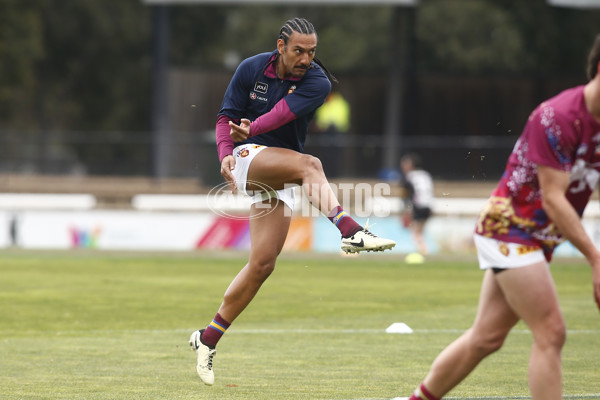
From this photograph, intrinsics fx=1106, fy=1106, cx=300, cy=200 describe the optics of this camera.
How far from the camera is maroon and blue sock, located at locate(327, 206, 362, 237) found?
7.14m

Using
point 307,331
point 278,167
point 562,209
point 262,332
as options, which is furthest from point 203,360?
point 307,331

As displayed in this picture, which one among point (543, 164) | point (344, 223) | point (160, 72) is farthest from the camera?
point (160, 72)

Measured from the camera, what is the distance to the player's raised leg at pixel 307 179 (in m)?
7.16

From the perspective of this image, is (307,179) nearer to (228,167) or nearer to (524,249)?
(228,167)

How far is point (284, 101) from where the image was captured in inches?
292

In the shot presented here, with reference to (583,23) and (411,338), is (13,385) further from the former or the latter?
(583,23)

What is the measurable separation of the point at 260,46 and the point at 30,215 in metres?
42.2

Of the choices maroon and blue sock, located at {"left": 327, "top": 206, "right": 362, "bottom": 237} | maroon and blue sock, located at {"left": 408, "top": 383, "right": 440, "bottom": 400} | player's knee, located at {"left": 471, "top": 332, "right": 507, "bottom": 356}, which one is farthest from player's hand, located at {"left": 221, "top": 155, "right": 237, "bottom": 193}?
player's knee, located at {"left": 471, "top": 332, "right": 507, "bottom": 356}

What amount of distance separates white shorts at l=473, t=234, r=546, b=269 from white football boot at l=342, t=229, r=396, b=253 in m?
1.64

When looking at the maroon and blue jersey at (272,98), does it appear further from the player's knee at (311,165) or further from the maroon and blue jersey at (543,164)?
the maroon and blue jersey at (543,164)

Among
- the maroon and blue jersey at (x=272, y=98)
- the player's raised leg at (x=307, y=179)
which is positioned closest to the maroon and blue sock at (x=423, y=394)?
the player's raised leg at (x=307, y=179)

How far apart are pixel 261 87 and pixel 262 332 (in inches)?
160

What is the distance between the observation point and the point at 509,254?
5.23 m

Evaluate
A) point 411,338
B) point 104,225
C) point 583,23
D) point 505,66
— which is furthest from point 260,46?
point 411,338
